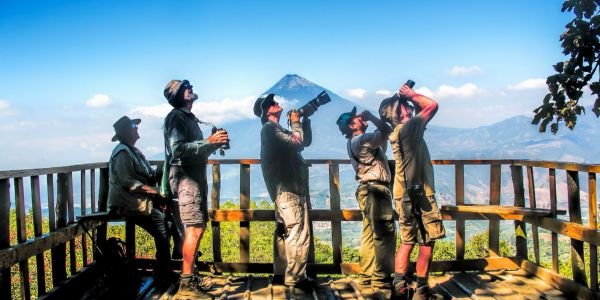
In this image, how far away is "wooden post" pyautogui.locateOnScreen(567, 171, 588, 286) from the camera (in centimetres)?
500

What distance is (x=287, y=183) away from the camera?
502 cm

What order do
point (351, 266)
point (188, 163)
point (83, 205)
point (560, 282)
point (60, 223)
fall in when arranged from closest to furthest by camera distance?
point (188, 163) < point (60, 223) < point (560, 282) < point (83, 205) < point (351, 266)

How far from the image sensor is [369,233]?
527 cm

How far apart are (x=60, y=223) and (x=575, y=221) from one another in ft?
17.6

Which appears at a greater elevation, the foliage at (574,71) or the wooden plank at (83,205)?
the foliage at (574,71)

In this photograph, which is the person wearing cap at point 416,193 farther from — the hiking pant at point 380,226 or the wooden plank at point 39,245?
the wooden plank at point 39,245

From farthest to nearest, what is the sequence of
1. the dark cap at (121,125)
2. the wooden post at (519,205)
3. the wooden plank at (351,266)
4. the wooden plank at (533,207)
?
1. the wooden post at (519,205)
2. the wooden plank at (351,266)
3. the wooden plank at (533,207)
4. the dark cap at (121,125)

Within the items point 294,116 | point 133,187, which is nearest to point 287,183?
point 294,116

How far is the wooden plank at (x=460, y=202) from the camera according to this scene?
20.3ft

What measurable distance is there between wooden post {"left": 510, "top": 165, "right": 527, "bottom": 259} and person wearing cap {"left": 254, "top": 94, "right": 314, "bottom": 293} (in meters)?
2.85

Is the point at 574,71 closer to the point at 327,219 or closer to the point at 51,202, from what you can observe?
the point at 327,219

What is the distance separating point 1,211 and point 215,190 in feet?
8.19

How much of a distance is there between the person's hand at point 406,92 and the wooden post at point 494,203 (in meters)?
2.36

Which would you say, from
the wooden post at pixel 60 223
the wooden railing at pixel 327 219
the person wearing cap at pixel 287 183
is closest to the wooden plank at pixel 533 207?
the wooden railing at pixel 327 219
